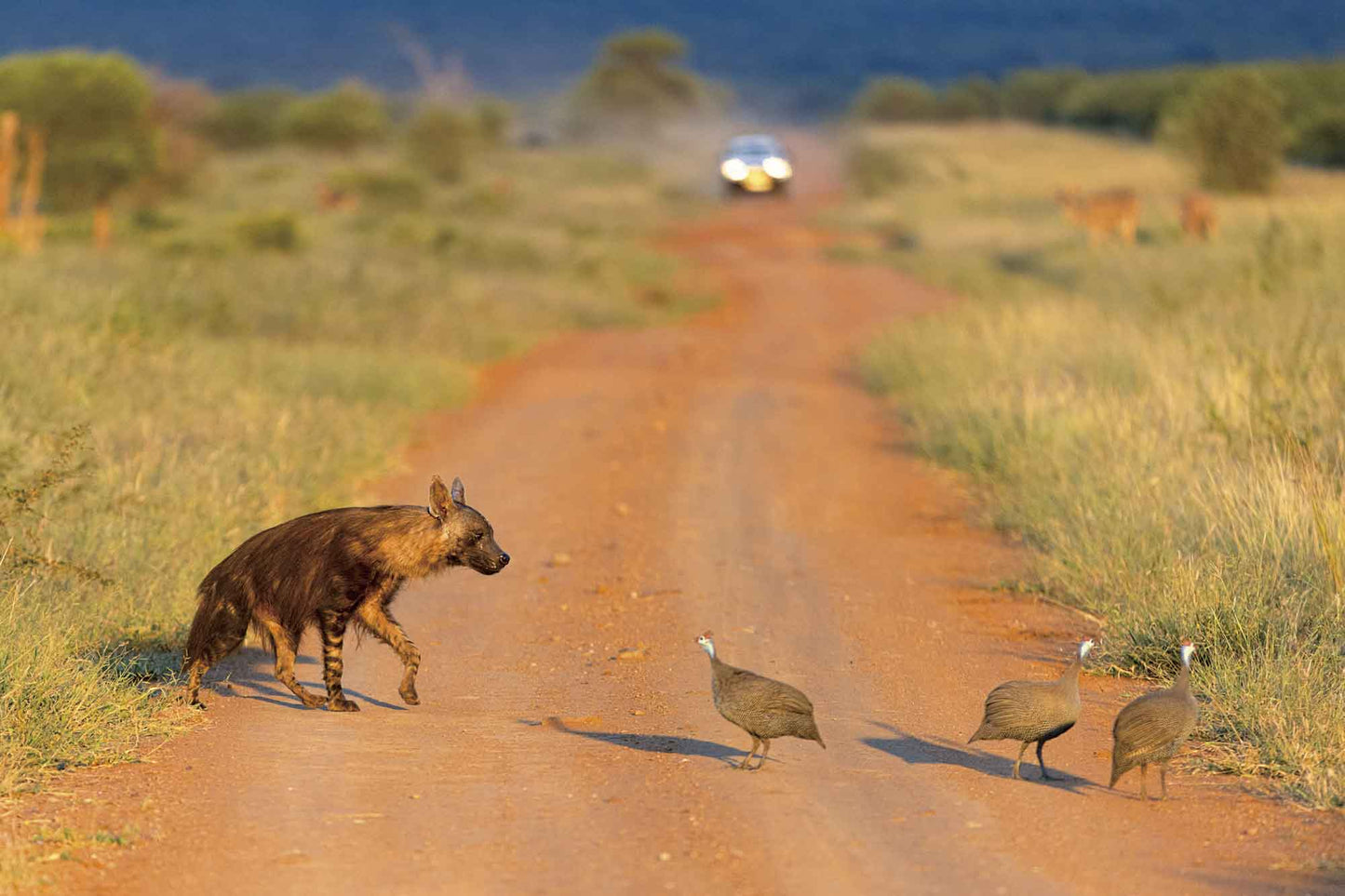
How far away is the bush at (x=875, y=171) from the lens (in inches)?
2060

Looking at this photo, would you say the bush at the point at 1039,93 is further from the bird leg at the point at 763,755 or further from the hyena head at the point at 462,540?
the bird leg at the point at 763,755

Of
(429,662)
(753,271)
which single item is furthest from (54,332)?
(753,271)

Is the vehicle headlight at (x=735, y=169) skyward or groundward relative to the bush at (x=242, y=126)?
groundward

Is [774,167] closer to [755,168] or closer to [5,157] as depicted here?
[755,168]

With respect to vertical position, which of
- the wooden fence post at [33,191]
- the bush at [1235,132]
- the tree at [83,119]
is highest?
the bush at [1235,132]

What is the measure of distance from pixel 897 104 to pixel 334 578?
86.3 m

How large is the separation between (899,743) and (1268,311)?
399 inches

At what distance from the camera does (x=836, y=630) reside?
8.27 m

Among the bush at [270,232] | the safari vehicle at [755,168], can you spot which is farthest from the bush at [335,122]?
the bush at [270,232]

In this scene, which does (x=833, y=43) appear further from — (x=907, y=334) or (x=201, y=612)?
(x=201, y=612)

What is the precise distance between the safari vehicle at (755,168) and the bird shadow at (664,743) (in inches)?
1661

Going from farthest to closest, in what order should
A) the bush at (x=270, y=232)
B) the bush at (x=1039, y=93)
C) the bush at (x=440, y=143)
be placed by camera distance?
the bush at (x=1039, y=93)
the bush at (x=440, y=143)
the bush at (x=270, y=232)

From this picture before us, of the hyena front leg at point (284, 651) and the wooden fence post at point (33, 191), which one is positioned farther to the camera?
the wooden fence post at point (33, 191)

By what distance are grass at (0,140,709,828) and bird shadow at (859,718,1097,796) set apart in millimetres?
2600
